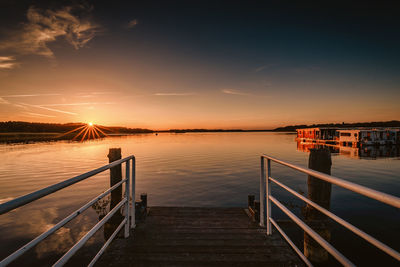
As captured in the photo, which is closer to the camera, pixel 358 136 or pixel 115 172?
pixel 115 172

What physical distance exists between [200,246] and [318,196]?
288 centimetres

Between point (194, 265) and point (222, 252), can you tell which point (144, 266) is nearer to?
point (194, 265)

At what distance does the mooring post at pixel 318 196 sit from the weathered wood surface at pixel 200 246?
1.45 meters

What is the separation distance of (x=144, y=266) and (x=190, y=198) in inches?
379

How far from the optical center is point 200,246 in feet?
12.3

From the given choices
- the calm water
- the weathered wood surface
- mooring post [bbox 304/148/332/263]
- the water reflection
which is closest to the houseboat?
the water reflection

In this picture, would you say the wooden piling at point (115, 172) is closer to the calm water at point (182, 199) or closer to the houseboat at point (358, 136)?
the calm water at point (182, 199)

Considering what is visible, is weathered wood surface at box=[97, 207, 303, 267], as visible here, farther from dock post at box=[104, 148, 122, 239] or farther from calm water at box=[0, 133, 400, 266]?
calm water at box=[0, 133, 400, 266]

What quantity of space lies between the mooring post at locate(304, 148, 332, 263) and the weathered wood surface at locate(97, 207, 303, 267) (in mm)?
1451

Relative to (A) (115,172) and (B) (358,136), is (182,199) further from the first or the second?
(B) (358,136)

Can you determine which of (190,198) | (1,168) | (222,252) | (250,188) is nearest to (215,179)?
(250,188)

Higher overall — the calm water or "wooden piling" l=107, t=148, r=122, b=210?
"wooden piling" l=107, t=148, r=122, b=210

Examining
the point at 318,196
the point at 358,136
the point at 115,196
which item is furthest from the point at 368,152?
the point at 115,196

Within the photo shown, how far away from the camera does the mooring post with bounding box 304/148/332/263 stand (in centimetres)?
443
